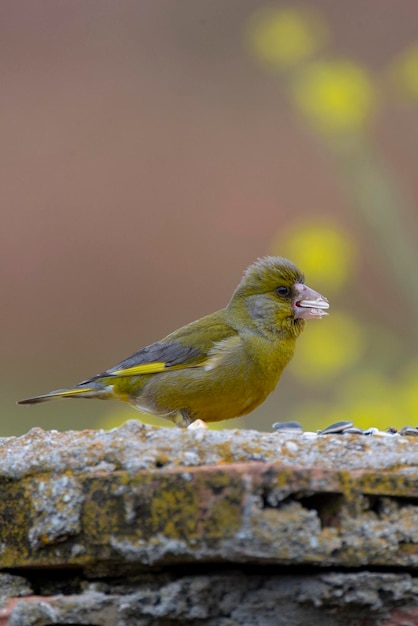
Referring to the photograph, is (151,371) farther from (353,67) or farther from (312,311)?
(353,67)

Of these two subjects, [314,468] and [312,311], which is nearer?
[314,468]

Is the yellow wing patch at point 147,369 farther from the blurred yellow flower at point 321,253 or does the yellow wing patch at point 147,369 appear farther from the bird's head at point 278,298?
the blurred yellow flower at point 321,253

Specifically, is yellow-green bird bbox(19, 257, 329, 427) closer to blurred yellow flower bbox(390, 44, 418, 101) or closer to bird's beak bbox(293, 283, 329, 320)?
bird's beak bbox(293, 283, 329, 320)

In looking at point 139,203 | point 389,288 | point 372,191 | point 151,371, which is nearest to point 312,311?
point 151,371

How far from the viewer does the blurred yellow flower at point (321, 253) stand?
20.7 ft

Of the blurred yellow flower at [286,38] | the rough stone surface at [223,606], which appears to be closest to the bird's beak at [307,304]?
the blurred yellow flower at [286,38]

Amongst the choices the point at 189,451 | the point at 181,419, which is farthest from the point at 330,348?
the point at 189,451

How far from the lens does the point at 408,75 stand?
6809 millimetres

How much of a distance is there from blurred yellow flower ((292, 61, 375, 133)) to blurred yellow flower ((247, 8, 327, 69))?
128mm

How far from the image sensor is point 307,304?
5.57 m

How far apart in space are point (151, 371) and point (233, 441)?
9.46 ft

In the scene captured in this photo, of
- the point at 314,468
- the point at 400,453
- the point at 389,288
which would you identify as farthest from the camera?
the point at 389,288

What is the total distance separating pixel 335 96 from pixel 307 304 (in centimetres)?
158

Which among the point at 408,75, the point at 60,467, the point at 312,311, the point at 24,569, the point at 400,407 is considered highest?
the point at 408,75
